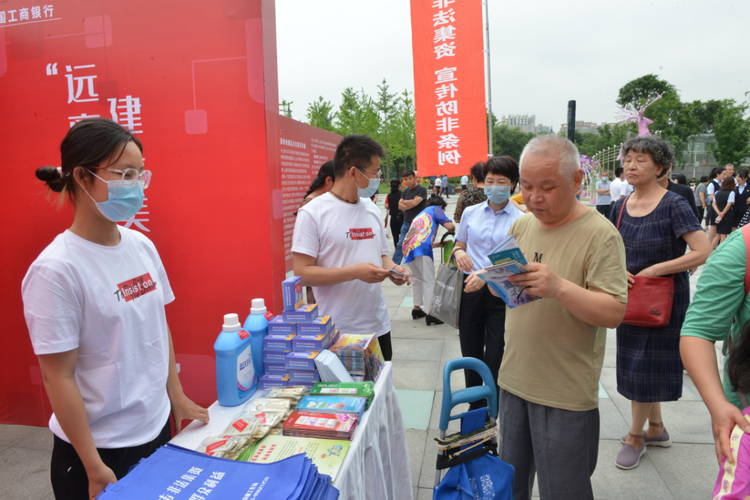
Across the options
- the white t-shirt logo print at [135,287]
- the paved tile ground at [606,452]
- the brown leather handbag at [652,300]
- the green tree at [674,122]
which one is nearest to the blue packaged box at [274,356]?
the white t-shirt logo print at [135,287]

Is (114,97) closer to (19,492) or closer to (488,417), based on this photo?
(19,492)

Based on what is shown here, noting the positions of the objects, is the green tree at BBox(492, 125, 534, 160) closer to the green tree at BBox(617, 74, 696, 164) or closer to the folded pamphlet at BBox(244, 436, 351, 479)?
the green tree at BBox(617, 74, 696, 164)

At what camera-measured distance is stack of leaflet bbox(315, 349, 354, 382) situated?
162cm

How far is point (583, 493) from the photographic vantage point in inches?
64.9

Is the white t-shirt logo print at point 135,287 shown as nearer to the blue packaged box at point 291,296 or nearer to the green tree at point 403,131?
the blue packaged box at point 291,296

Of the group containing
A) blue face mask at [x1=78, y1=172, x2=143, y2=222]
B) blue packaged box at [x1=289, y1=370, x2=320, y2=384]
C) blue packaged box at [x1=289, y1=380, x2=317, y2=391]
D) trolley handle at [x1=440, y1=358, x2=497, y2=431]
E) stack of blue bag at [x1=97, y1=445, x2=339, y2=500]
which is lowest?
trolley handle at [x1=440, y1=358, x2=497, y2=431]

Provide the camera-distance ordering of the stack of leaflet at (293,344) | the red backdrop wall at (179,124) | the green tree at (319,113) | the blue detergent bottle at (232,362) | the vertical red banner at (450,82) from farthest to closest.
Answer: the green tree at (319,113), the vertical red banner at (450,82), the red backdrop wall at (179,124), the stack of leaflet at (293,344), the blue detergent bottle at (232,362)

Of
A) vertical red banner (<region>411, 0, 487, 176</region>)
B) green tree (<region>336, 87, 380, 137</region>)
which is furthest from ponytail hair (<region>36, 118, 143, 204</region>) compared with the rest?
green tree (<region>336, 87, 380, 137</region>)

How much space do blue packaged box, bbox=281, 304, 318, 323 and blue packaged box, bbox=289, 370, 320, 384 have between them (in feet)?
0.66

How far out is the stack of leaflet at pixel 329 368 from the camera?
5.32ft

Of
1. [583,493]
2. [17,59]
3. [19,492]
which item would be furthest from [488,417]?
[17,59]

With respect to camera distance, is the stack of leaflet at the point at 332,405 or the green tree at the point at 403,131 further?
the green tree at the point at 403,131

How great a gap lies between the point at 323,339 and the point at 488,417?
2.95ft

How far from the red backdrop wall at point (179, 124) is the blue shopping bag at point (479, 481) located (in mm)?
1483
